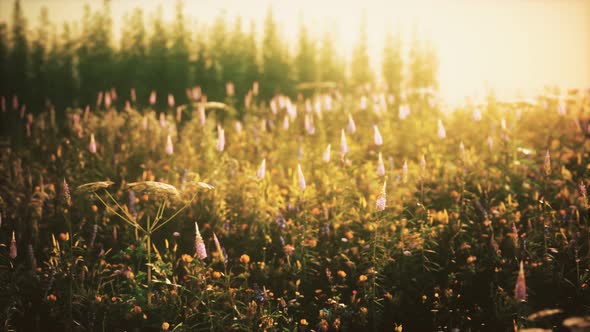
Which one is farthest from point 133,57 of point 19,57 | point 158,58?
point 19,57

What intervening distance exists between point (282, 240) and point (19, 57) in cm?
1772

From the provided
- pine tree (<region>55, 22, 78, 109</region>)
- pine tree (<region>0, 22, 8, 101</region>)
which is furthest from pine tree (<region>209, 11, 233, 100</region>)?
pine tree (<region>0, 22, 8, 101</region>)

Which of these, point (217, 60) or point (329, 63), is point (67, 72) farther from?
point (329, 63)

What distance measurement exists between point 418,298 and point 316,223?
1.37 meters

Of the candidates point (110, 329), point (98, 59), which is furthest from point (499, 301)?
point (98, 59)

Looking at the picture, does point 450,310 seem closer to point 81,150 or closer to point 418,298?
point 418,298

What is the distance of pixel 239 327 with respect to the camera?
147 inches

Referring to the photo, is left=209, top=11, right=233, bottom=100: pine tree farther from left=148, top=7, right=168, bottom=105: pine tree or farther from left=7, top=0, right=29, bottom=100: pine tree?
left=7, top=0, right=29, bottom=100: pine tree

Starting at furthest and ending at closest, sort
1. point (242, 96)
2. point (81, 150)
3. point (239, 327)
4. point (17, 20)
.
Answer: point (17, 20) → point (242, 96) → point (81, 150) → point (239, 327)

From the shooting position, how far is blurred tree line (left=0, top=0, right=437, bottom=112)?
17062 mm

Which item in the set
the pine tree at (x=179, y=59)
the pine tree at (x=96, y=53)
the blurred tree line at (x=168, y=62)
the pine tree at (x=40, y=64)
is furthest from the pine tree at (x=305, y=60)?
the pine tree at (x=40, y=64)

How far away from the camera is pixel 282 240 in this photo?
4.42 meters

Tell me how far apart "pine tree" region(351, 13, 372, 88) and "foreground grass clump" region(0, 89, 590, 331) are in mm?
11087

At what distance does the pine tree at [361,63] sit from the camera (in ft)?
60.4
